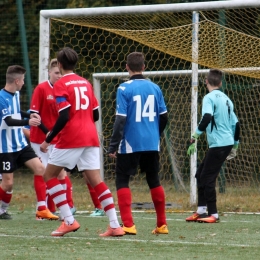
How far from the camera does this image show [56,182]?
792 centimetres

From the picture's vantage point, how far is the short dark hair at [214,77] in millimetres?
9641

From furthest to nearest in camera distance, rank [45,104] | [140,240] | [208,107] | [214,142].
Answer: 1. [45,104]
2. [214,142]
3. [208,107]
4. [140,240]

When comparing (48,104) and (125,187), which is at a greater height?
(48,104)

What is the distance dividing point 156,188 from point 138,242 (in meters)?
0.90

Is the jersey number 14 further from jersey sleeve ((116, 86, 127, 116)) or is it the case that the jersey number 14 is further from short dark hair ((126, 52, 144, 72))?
short dark hair ((126, 52, 144, 72))

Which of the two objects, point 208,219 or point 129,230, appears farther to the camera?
point 208,219

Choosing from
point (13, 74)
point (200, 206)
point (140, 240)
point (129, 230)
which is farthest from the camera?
point (200, 206)

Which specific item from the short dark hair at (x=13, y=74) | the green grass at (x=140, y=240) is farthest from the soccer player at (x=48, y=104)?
the green grass at (x=140, y=240)

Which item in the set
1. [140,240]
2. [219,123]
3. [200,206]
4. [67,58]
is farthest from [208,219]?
[67,58]

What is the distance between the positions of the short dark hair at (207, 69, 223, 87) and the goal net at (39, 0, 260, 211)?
1248 millimetres

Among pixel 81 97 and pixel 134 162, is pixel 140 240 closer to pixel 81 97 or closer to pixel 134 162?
pixel 134 162

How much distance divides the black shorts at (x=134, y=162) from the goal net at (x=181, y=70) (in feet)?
10.1

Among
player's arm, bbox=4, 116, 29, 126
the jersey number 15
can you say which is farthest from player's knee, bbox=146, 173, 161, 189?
player's arm, bbox=4, 116, 29, 126

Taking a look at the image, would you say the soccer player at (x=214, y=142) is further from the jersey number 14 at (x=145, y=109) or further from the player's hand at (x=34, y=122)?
the player's hand at (x=34, y=122)
